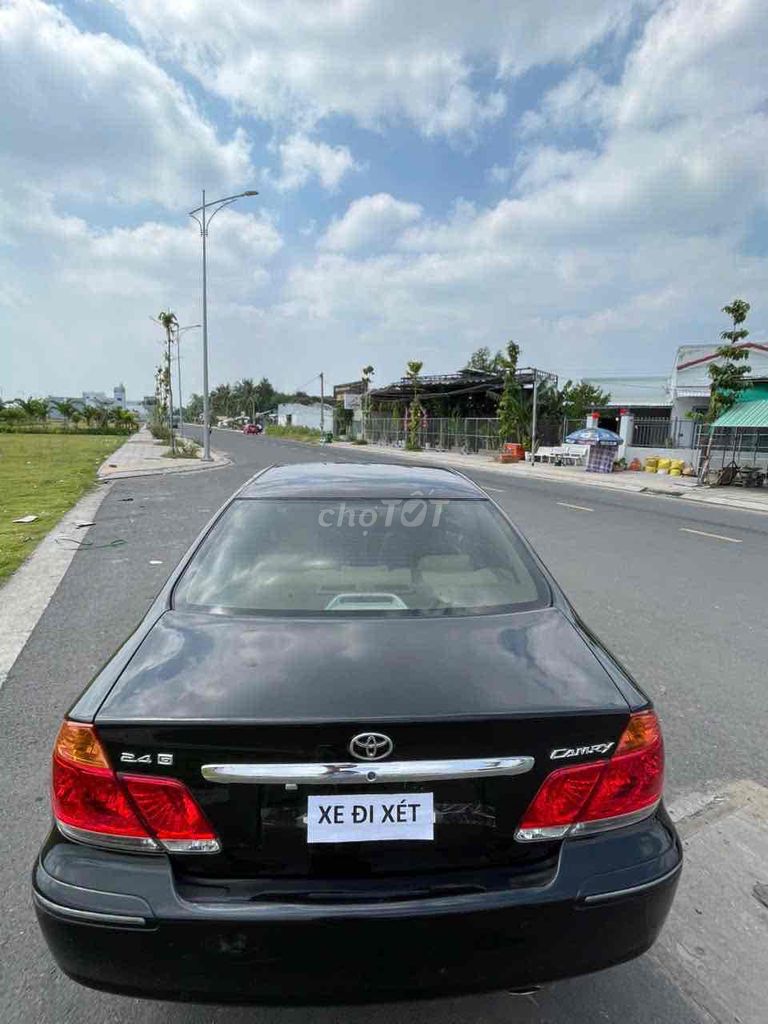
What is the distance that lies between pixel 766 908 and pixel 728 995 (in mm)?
475

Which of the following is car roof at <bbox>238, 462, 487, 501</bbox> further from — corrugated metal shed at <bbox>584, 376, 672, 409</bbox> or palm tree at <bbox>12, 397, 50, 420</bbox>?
palm tree at <bbox>12, 397, 50, 420</bbox>

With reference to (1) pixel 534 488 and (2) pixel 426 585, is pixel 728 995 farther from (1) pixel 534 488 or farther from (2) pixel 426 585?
(1) pixel 534 488

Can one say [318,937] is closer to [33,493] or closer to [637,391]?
[33,493]

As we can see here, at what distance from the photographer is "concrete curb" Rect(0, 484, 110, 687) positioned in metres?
4.95

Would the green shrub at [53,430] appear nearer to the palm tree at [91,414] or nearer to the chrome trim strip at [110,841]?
the palm tree at [91,414]

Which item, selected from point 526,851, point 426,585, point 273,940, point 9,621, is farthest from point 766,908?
point 9,621

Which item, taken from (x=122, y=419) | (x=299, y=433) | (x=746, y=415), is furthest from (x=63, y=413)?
(x=746, y=415)

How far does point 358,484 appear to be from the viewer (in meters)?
3.29

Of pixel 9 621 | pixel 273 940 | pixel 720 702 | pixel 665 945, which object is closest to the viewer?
pixel 273 940

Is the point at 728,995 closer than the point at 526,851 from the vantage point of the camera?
No

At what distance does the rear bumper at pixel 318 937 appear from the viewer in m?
1.51

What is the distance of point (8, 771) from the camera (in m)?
3.13

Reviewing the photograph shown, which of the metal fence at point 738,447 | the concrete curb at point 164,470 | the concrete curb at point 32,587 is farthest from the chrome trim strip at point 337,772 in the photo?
the metal fence at point 738,447

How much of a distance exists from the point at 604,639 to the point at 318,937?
4013mm
